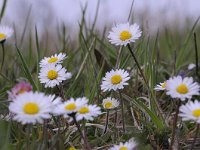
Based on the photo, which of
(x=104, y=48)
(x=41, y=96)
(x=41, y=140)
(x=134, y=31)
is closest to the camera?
(x=41, y=96)

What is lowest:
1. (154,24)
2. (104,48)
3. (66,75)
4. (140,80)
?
(66,75)

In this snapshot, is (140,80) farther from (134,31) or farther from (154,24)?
(154,24)

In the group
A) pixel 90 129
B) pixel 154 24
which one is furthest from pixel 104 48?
pixel 154 24

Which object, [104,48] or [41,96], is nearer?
[41,96]

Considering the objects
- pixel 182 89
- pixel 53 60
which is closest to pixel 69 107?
pixel 182 89

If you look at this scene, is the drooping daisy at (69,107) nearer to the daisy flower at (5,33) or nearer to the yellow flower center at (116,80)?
the yellow flower center at (116,80)

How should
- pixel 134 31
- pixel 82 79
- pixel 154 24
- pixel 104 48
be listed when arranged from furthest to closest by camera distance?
pixel 154 24, pixel 104 48, pixel 82 79, pixel 134 31

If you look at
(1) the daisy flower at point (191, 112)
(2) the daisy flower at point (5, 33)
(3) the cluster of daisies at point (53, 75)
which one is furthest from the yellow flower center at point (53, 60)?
(1) the daisy flower at point (191, 112)
